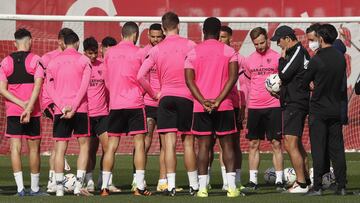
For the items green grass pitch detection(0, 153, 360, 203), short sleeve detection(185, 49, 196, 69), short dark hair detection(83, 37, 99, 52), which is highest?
short dark hair detection(83, 37, 99, 52)

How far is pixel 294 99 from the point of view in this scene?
16797 millimetres

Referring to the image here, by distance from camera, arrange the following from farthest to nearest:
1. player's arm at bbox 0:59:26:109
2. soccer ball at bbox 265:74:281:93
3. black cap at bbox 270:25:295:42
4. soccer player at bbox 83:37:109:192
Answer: soccer player at bbox 83:37:109:192 < soccer ball at bbox 265:74:281:93 < black cap at bbox 270:25:295:42 < player's arm at bbox 0:59:26:109

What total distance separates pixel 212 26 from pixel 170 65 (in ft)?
2.86

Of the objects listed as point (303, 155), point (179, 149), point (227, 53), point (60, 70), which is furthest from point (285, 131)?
point (179, 149)

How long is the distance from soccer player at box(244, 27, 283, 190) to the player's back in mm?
2533

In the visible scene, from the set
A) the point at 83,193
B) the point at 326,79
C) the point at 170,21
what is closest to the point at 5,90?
the point at 83,193

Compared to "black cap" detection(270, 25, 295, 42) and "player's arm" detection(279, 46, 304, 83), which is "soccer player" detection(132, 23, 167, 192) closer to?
"black cap" detection(270, 25, 295, 42)

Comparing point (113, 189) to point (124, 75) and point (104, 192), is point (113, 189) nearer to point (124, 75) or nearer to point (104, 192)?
point (104, 192)

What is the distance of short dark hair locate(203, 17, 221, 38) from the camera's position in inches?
620

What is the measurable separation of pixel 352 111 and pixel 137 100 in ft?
39.4

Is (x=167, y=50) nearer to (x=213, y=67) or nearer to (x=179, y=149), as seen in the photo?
(x=213, y=67)

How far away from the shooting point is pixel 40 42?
1088 inches

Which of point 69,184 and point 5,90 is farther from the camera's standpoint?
point 69,184

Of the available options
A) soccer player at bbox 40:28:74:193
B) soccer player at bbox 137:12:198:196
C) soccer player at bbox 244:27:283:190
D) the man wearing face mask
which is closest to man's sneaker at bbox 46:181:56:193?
soccer player at bbox 40:28:74:193
